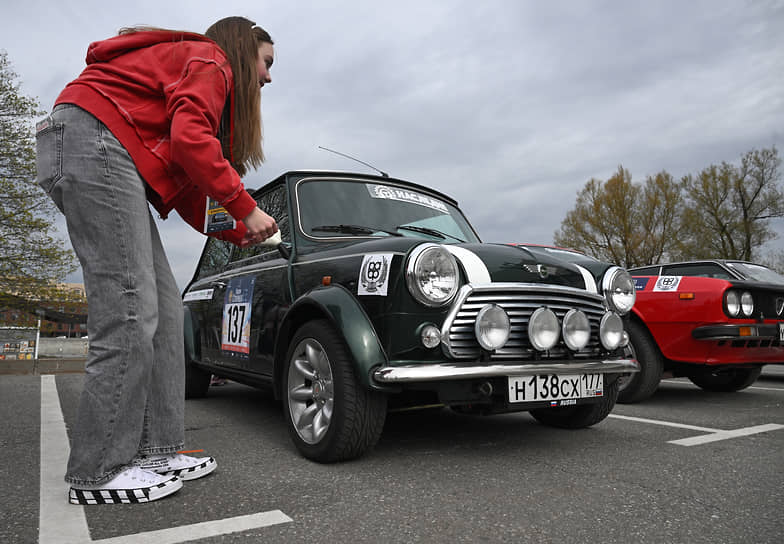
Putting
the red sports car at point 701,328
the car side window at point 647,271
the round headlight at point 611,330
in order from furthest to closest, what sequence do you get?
the car side window at point 647,271 → the red sports car at point 701,328 → the round headlight at point 611,330

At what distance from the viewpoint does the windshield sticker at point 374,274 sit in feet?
8.66

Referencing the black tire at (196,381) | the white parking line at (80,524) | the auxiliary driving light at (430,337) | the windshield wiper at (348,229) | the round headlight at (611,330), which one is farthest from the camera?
the black tire at (196,381)

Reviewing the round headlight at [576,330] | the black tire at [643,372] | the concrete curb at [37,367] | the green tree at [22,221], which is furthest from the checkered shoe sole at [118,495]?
the green tree at [22,221]

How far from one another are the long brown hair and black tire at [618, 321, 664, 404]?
3.80 metres

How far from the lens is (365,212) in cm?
360

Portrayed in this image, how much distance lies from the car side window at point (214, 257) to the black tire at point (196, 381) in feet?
2.75

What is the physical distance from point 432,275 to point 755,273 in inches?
198

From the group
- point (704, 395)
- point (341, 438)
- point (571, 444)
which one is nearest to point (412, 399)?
point (341, 438)

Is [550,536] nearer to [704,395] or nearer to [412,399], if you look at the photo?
[412,399]

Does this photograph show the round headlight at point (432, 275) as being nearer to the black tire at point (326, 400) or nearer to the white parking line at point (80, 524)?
the black tire at point (326, 400)

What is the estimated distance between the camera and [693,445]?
3150 mm

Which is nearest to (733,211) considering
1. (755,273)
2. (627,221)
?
(627,221)

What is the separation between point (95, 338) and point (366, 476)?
1.25 meters

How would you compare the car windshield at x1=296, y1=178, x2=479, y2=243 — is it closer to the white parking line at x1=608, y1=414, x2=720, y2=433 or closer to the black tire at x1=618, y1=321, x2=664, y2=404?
the white parking line at x1=608, y1=414, x2=720, y2=433
